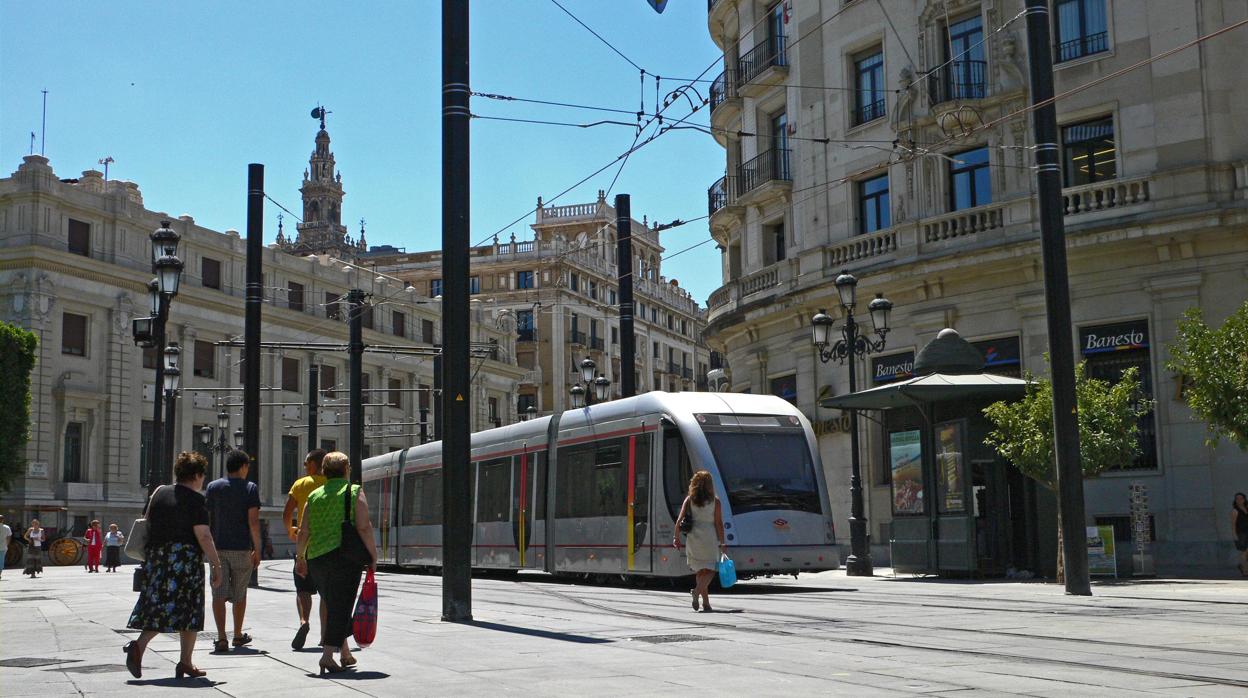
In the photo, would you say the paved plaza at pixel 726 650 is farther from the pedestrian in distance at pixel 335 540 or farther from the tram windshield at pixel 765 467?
the tram windshield at pixel 765 467

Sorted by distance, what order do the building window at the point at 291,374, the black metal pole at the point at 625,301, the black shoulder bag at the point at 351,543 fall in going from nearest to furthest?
the black shoulder bag at the point at 351,543 < the black metal pole at the point at 625,301 < the building window at the point at 291,374

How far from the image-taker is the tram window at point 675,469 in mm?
19375

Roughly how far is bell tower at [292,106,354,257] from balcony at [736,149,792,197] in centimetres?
9000

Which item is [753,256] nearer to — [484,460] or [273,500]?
[484,460]

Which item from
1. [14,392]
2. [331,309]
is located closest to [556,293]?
[331,309]

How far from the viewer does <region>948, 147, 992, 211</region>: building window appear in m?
29.2

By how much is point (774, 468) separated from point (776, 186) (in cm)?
1589

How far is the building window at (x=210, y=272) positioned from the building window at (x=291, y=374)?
5.87 metres

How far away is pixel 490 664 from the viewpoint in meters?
8.92

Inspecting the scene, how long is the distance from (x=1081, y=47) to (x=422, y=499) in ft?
57.3

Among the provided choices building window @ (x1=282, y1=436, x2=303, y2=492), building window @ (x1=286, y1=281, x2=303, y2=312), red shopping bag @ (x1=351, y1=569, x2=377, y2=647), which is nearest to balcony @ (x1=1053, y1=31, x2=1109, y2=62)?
red shopping bag @ (x1=351, y1=569, x2=377, y2=647)

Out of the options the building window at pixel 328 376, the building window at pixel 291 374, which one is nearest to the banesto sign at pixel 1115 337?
the building window at pixel 291 374

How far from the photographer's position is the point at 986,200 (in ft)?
95.9

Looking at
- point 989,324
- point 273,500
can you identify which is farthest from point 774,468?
point 273,500
